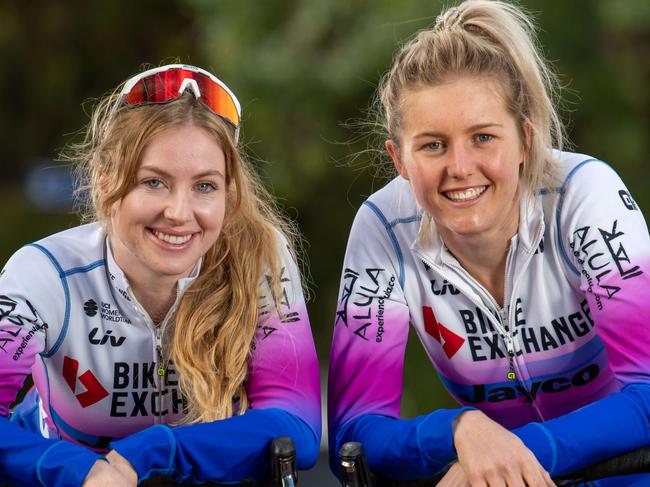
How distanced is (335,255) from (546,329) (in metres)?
6.28

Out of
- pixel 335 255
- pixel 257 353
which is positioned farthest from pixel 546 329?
pixel 335 255

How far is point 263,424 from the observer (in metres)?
2.90

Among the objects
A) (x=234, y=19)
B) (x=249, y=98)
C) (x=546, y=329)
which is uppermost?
(x=234, y=19)

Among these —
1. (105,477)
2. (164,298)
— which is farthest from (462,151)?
(105,477)

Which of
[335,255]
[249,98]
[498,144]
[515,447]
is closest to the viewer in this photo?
[515,447]

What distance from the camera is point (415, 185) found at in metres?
3.05

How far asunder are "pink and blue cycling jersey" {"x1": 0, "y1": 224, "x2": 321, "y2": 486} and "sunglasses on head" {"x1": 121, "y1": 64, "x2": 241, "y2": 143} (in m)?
0.40

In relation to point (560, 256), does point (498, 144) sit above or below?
above

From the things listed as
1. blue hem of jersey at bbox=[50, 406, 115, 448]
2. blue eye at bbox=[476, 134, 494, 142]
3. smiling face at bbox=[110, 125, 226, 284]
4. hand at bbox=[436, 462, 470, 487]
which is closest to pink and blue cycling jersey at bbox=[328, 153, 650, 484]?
hand at bbox=[436, 462, 470, 487]

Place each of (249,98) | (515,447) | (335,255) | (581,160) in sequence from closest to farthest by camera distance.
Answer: (515,447) < (581,160) < (249,98) < (335,255)

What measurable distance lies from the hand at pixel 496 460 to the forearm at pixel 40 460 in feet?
2.80

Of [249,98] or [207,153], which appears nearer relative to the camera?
[207,153]

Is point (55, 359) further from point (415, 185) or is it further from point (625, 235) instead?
point (625, 235)

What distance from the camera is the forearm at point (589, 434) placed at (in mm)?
2738
